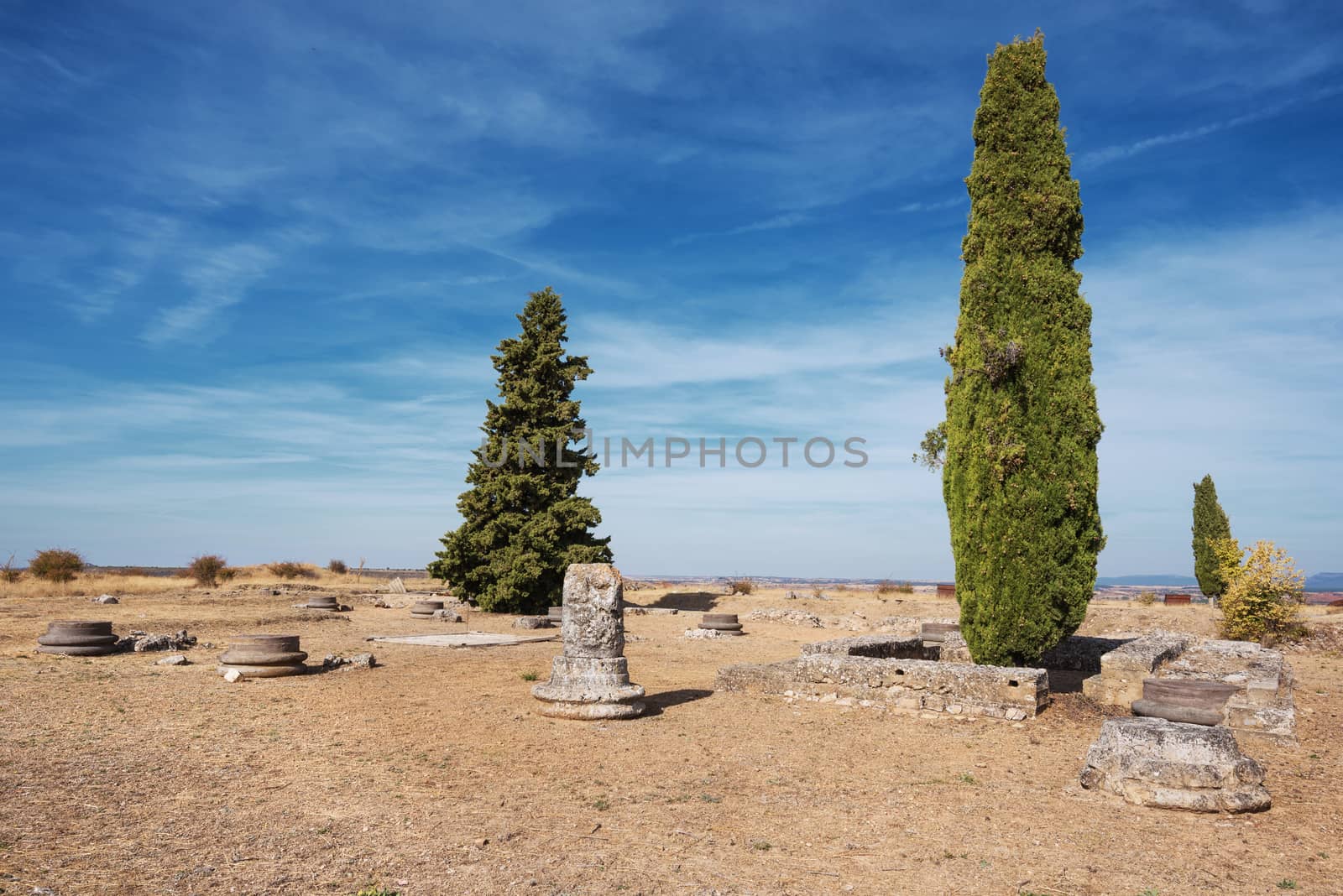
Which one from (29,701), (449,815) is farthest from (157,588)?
(449,815)

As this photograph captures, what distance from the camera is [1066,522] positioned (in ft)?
36.8

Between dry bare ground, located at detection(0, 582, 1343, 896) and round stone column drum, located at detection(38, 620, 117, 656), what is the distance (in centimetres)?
176

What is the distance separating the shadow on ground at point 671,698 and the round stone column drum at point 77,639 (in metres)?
9.38

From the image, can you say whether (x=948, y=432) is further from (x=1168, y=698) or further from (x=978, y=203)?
(x=1168, y=698)

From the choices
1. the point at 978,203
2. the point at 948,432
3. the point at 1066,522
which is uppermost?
the point at 978,203

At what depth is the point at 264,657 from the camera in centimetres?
1170

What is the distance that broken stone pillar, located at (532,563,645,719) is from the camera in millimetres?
9523

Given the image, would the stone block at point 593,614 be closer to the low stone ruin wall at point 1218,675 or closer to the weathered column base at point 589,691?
the weathered column base at point 589,691

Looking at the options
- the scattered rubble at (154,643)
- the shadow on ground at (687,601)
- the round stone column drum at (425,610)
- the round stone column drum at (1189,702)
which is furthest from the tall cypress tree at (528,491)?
the round stone column drum at (1189,702)

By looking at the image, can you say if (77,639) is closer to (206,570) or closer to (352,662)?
(352,662)

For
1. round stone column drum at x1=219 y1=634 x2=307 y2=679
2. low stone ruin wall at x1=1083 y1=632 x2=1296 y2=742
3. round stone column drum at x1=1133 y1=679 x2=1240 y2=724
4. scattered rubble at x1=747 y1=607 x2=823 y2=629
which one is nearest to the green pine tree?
scattered rubble at x1=747 y1=607 x2=823 y2=629

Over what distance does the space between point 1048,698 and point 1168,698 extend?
217 centimetres

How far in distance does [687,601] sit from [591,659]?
1862 cm

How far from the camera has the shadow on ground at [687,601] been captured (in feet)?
89.5
